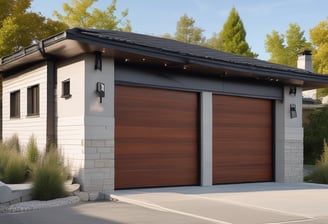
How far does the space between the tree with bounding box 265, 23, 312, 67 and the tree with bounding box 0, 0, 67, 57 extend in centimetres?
2390

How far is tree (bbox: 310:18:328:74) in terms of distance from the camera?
109 feet

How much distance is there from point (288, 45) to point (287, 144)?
27.7 m

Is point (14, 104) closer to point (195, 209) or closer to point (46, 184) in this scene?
point (46, 184)

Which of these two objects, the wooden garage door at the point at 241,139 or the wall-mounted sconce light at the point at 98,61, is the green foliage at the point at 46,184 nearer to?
the wall-mounted sconce light at the point at 98,61

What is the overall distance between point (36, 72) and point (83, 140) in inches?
129

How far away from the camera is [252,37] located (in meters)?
44.3

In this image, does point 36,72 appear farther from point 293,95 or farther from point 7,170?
point 293,95

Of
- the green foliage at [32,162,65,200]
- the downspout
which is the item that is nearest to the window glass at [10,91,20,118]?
the downspout

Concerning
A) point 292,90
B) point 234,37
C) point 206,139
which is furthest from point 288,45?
point 206,139

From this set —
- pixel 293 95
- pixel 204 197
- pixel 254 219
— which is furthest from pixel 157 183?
pixel 293 95

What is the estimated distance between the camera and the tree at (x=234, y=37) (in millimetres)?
40875

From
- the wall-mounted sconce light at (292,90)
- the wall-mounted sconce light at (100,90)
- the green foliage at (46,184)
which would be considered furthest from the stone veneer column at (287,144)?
the green foliage at (46,184)

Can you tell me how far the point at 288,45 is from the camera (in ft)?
134

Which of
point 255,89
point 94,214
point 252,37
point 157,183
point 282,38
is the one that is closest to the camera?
point 94,214
